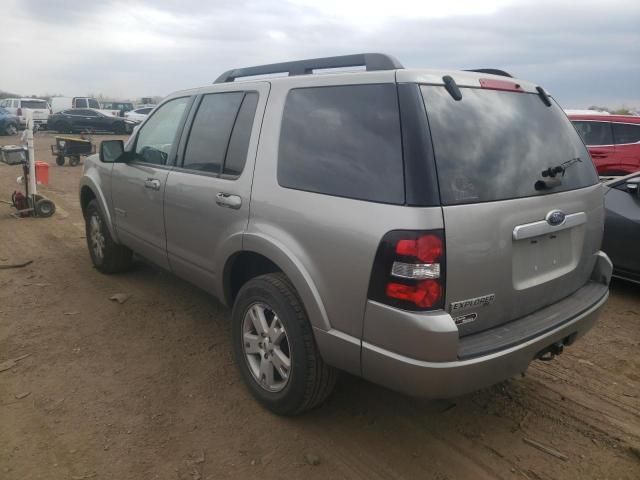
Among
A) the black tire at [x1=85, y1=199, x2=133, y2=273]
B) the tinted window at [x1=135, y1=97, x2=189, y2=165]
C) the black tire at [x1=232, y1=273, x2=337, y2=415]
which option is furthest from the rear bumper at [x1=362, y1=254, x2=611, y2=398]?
the black tire at [x1=85, y1=199, x2=133, y2=273]

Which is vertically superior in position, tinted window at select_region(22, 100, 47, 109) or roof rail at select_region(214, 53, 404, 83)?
tinted window at select_region(22, 100, 47, 109)

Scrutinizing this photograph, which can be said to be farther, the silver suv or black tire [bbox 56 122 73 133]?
black tire [bbox 56 122 73 133]

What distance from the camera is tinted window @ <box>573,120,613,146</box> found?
9578 mm

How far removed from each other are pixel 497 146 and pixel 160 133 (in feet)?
9.25

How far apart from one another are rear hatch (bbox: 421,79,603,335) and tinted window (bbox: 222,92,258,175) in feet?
4.08

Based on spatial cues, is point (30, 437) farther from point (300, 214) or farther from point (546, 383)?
point (546, 383)

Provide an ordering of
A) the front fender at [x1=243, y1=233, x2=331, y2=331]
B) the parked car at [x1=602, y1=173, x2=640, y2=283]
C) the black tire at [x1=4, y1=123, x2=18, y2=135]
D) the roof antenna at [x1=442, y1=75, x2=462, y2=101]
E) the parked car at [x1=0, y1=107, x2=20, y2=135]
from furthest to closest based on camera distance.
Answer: the black tire at [x1=4, y1=123, x2=18, y2=135], the parked car at [x1=0, y1=107, x2=20, y2=135], the parked car at [x1=602, y1=173, x2=640, y2=283], the front fender at [x1=243, y1=233, x2=331, y2=331], the roof antenna at [x1=442, y1=75, x2=462, y2=101]

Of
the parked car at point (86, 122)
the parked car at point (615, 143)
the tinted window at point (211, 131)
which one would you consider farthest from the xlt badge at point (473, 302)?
the parked car at point (86, 122)

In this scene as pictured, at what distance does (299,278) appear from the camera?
260 cm

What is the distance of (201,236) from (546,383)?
250 cm

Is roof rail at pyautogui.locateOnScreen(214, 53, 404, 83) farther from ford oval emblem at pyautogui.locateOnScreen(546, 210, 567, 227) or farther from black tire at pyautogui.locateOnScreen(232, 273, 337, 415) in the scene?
black tire at pyautogui.locateOnScreen(232, 273, 337, 415)

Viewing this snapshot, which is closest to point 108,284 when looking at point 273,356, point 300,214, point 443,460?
point 273,356

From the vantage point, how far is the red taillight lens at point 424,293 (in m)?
2.19

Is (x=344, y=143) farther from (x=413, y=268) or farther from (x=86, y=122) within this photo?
(x=86, y=122)
